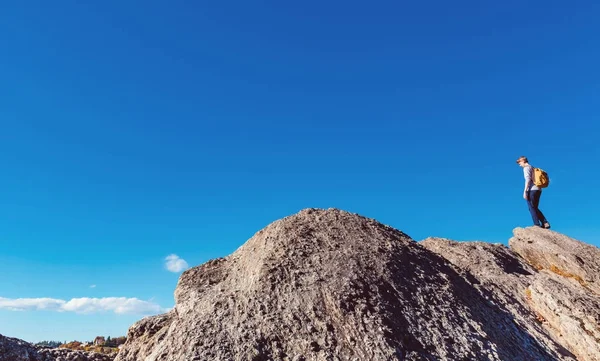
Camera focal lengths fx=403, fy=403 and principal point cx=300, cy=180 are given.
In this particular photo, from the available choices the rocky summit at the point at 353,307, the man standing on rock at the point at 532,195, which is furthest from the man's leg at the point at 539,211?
the rocky summit at the point at 353,307

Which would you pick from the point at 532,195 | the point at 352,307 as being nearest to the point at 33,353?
the point at 352,307

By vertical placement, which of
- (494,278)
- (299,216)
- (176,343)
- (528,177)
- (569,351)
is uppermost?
(528,177)

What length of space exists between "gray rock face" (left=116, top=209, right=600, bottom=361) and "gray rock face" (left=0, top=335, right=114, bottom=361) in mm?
859

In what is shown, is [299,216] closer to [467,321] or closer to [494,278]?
[467,321]

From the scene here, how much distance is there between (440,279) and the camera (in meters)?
12.0

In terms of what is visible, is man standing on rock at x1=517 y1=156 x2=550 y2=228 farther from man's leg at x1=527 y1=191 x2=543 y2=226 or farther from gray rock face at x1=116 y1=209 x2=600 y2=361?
gray rock face at x1=116 y1=209 x2=600 y2=361

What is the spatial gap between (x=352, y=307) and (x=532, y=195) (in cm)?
1592

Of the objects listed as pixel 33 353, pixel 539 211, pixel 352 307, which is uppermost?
pixel 539 211

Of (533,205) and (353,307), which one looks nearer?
(353,307)

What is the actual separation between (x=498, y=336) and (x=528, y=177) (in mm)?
13070

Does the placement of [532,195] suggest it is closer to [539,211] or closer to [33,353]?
[539,211]

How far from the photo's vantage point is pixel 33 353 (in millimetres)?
8836

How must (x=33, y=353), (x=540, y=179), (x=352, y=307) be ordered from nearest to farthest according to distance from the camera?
(x=33, y=353) < (x=352, y=307) < (x=540, y=179)

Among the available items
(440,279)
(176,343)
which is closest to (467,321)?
(440,279)
